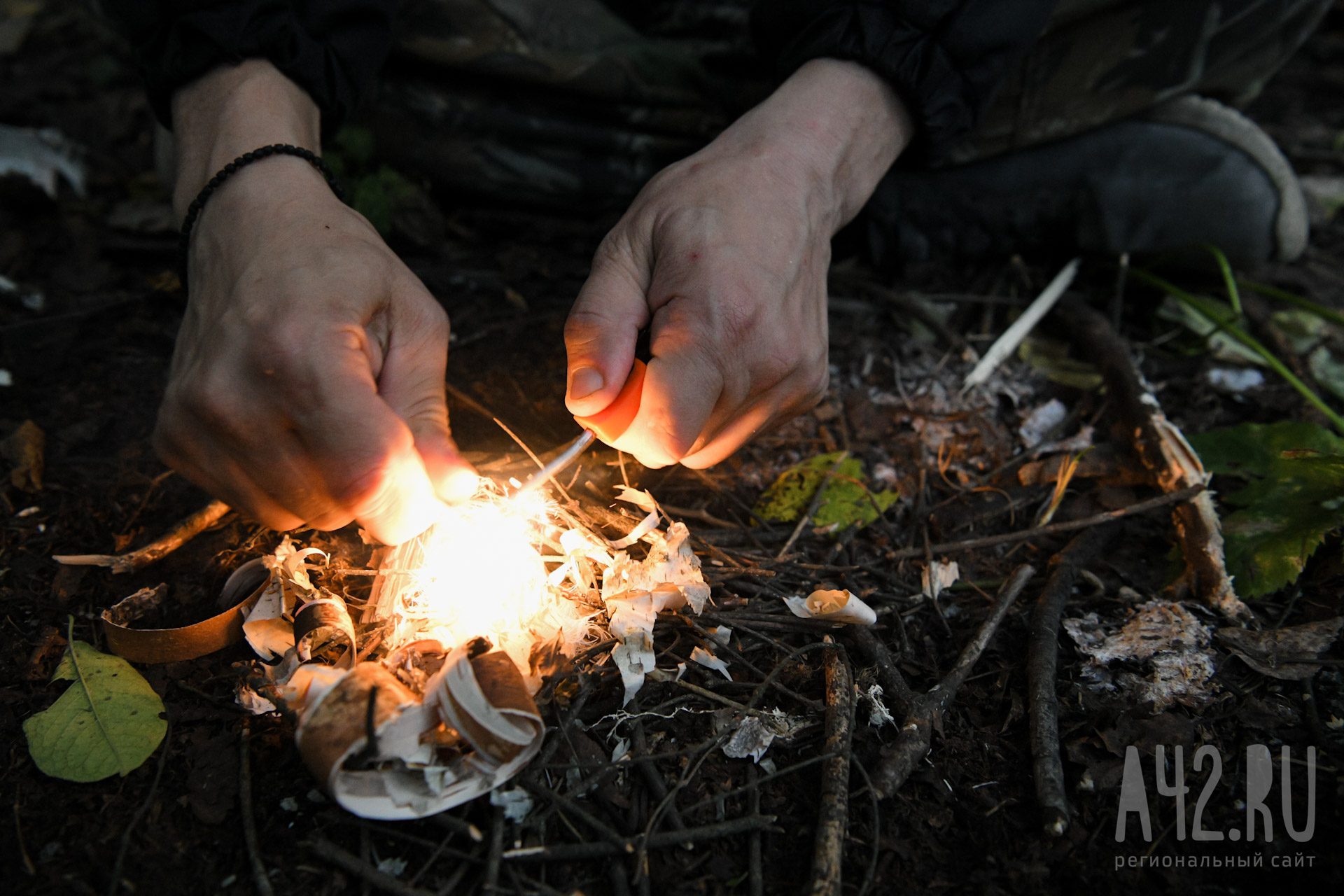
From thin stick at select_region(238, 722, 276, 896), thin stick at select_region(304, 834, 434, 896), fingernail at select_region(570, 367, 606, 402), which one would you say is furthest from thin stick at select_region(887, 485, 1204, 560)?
thin stick at select_region(238, 722, 276, 896)

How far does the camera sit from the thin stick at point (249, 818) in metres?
1.32

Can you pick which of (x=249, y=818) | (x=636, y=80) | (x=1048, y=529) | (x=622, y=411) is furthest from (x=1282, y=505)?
(x=636, y=80)

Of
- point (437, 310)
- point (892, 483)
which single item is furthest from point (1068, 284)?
point (437, 310)

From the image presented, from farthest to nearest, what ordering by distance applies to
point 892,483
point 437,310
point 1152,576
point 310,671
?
point 892,483 → point 1152,576 → point 437,310 → point 310,671

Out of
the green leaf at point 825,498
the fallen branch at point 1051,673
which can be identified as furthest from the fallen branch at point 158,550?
the fallen branch at point 1051,673

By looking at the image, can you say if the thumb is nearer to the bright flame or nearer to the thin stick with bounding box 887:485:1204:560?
the bright flame

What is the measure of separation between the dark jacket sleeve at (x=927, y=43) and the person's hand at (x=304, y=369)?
1.42 m

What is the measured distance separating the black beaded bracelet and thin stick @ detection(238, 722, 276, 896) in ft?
3.91

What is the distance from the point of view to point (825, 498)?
216 cm

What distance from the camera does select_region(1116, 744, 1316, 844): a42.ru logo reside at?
57.5 inches

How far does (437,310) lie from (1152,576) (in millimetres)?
2039

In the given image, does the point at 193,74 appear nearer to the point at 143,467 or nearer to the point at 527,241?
the point at 143,467

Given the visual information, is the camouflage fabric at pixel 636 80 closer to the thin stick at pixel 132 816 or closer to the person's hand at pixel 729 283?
the person's hand at pixel 729 283

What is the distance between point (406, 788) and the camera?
1374mm
